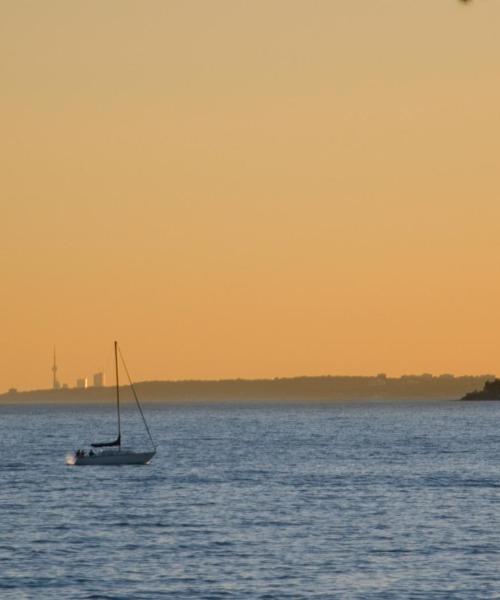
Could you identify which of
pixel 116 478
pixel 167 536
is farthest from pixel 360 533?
pixel 116 478

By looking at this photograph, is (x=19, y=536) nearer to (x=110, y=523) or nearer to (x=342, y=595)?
(x=110, y=523)

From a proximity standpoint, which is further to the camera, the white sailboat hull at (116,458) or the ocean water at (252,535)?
the white sailboat hull at (116,458)

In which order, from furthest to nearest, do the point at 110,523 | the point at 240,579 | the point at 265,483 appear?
1. the point at 265,483
2. the point at 110,523
3. the point at 240,579

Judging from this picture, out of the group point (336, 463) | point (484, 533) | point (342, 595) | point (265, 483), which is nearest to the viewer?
point (342, 595)

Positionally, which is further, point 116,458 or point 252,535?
point 116,458

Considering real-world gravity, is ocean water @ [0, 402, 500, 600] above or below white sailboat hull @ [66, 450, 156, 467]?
below

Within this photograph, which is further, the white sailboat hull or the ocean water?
the white sailboat hull

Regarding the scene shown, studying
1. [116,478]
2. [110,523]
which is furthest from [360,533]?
[116,478]

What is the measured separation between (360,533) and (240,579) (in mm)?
21124

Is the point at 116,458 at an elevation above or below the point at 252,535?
above

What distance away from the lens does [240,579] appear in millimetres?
83250

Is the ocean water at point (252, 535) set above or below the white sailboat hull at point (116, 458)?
below

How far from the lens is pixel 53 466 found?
189 metres

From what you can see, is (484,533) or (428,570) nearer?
(428,570)
